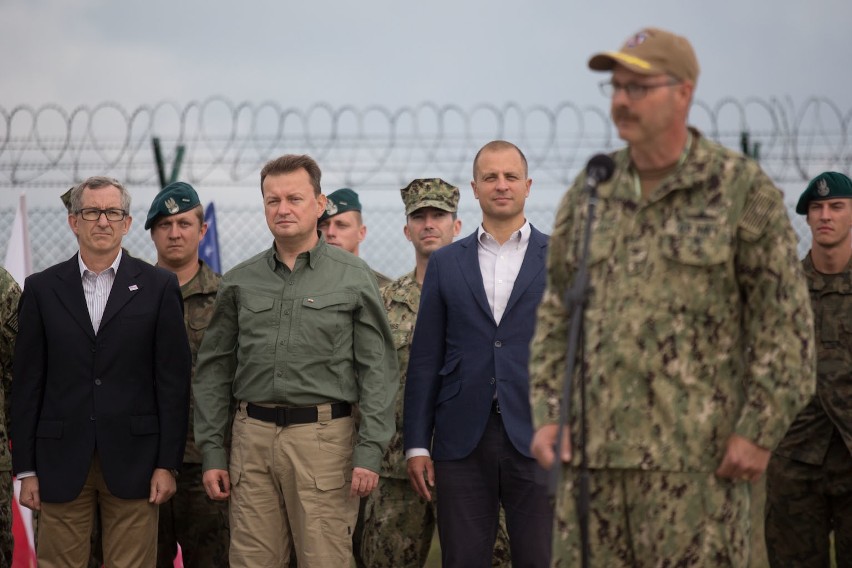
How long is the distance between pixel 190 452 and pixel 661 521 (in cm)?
317

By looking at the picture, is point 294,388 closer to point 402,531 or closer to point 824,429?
point 402,531

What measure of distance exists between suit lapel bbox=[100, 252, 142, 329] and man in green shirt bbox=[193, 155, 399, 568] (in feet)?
1.24

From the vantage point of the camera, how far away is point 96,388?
5164 mm

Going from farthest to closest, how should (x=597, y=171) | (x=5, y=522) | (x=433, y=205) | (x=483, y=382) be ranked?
1. (x=433, y=205)
2. (x=5, y=522)
3. (x=483, y=382)
4. (x=597, y=171)

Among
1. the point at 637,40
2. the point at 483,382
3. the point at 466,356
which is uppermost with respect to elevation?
the point at 637,40

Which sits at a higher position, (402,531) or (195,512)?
(195,512)

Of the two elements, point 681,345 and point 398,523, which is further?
point 398,523

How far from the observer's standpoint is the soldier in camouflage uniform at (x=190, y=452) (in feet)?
19.8

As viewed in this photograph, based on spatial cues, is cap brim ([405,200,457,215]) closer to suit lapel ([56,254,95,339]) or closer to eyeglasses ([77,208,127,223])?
eyeglasses ([77,208,127,223])

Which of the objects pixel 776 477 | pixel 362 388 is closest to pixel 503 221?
pixel 362 388

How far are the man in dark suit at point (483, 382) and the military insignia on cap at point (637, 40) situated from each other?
64.3 inches

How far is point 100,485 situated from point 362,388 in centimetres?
120

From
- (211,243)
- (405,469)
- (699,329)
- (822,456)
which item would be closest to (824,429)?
(822,456)

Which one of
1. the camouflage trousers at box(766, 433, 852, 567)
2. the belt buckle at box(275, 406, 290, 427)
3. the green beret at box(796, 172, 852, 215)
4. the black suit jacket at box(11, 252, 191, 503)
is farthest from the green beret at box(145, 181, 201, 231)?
the camouflage trousers at box(766, 433, 852, 567)
